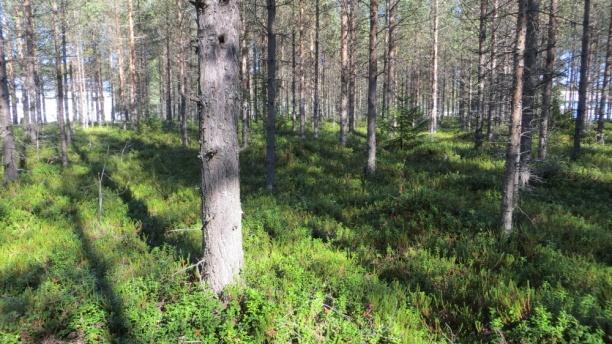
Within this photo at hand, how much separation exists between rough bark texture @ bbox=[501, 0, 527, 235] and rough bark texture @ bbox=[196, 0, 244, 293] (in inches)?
212

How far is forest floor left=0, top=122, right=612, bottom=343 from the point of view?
4.02m

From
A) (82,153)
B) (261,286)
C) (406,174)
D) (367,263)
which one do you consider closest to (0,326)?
(261,286)

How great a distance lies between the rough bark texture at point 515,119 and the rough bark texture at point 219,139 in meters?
5.39

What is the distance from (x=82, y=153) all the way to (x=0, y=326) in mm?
16609

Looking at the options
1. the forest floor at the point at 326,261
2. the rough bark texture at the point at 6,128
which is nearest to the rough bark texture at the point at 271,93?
the forest floor at the point at 326,261

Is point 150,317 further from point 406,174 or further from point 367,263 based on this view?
point 406,174

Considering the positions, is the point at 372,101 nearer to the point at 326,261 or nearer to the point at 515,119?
the point at 515,119

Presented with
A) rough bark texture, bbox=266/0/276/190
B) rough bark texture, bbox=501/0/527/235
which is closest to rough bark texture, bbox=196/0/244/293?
rough bark texture, bbox=501/0/527/235

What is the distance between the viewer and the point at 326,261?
5961mm

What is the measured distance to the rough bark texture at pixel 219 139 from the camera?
4441 millimetres

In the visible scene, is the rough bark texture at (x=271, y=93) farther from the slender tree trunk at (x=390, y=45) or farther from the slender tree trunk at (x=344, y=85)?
the slender tree trunk at (x=344, y=85)

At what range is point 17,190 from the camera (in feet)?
34.9

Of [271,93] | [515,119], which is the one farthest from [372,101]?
[515,119]

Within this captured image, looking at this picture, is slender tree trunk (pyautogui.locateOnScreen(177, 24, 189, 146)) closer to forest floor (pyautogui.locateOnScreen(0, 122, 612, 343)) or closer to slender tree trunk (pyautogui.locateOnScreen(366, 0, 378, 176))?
forest floor (pyautogui.locateOnScreen(0, 122, 612, 343))
